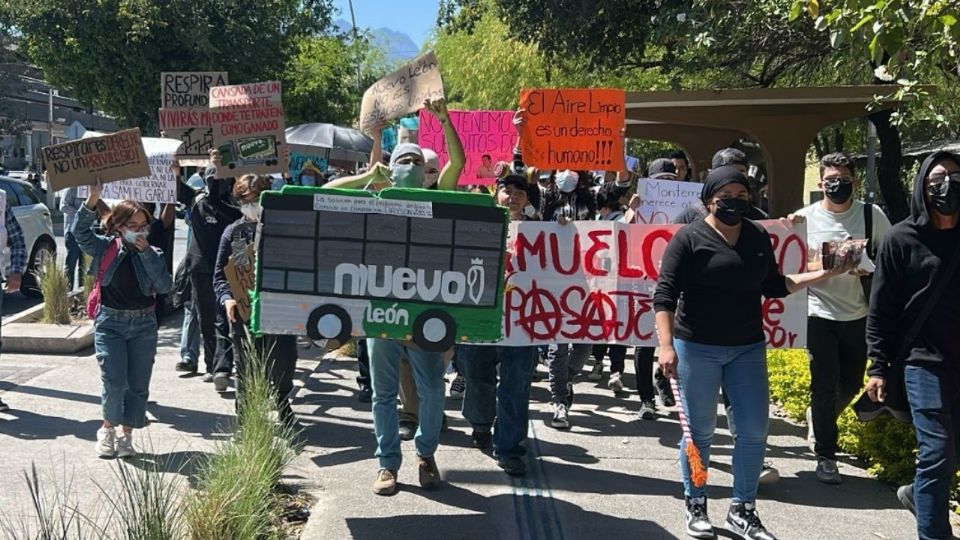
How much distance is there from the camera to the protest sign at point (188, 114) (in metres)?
8.98

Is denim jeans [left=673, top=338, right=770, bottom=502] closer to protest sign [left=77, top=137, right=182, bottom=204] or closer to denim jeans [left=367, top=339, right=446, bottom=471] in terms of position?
denim jeans [left=367, top=339, right=446, bottom=471]

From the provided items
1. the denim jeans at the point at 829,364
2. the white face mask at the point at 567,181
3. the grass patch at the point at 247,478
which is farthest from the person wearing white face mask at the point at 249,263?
the denim jeans at the point at 829,364

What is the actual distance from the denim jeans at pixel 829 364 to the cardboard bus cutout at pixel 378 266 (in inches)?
84.6

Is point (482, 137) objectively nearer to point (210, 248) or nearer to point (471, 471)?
point (210, 248)

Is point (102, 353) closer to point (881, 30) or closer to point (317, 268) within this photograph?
point (317, 268)

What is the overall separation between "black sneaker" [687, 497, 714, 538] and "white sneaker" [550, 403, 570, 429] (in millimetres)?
2117

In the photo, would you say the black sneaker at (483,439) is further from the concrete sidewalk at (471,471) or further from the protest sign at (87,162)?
the protest sign at (87,162)

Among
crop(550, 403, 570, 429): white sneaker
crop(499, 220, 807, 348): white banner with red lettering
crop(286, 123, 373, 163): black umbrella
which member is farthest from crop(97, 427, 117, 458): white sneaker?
crop(286, 123, 373, 163): black umbrella

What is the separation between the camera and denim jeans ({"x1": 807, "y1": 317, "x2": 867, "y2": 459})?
17.8 ft

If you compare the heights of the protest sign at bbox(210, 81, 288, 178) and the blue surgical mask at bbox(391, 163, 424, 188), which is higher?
the protest sign at bbox(210, 81, 288, 178)

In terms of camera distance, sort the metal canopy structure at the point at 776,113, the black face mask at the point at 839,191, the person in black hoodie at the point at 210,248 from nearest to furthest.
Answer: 1. the black face mask at the point at 839,191
2. the person in black hoodie at the point at 210,248
3. the metal canopy structure at the point at 776,113

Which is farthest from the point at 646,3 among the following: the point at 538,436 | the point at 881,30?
the point at 881,30

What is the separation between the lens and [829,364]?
547 cm

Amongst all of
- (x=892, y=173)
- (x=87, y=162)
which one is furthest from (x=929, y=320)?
(x=892, y=173)
